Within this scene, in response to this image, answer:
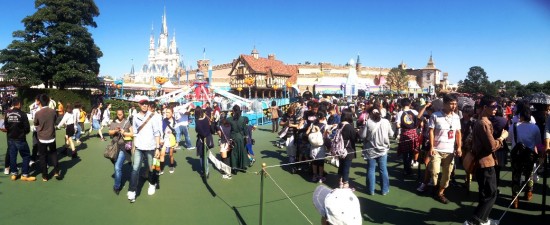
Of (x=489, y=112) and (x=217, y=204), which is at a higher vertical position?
(x=489, y=112)

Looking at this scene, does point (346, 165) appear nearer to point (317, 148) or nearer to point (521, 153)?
point (317, 148)

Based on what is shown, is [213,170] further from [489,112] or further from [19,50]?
[19,50]

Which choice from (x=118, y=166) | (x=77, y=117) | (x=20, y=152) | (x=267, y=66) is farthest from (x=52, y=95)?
(x=267, y=66)

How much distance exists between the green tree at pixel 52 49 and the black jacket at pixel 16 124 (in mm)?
18431

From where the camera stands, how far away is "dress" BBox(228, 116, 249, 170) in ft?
21.9

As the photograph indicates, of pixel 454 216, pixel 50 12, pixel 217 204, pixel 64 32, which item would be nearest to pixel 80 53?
pixel 64 32

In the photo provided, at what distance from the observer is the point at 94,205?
15.9 ft

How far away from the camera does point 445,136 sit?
4.85 meters

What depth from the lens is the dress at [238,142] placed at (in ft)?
21.9

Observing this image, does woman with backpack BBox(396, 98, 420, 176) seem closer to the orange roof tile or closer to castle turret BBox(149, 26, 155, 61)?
the orange roof tile

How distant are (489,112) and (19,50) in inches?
1080

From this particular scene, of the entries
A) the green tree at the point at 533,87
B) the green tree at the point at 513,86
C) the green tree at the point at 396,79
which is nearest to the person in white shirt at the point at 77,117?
the green tree at the point at 396,79

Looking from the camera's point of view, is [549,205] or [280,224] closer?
[280,224]

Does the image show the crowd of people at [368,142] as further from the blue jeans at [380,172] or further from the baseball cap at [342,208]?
the baseball cap at [342,208]
